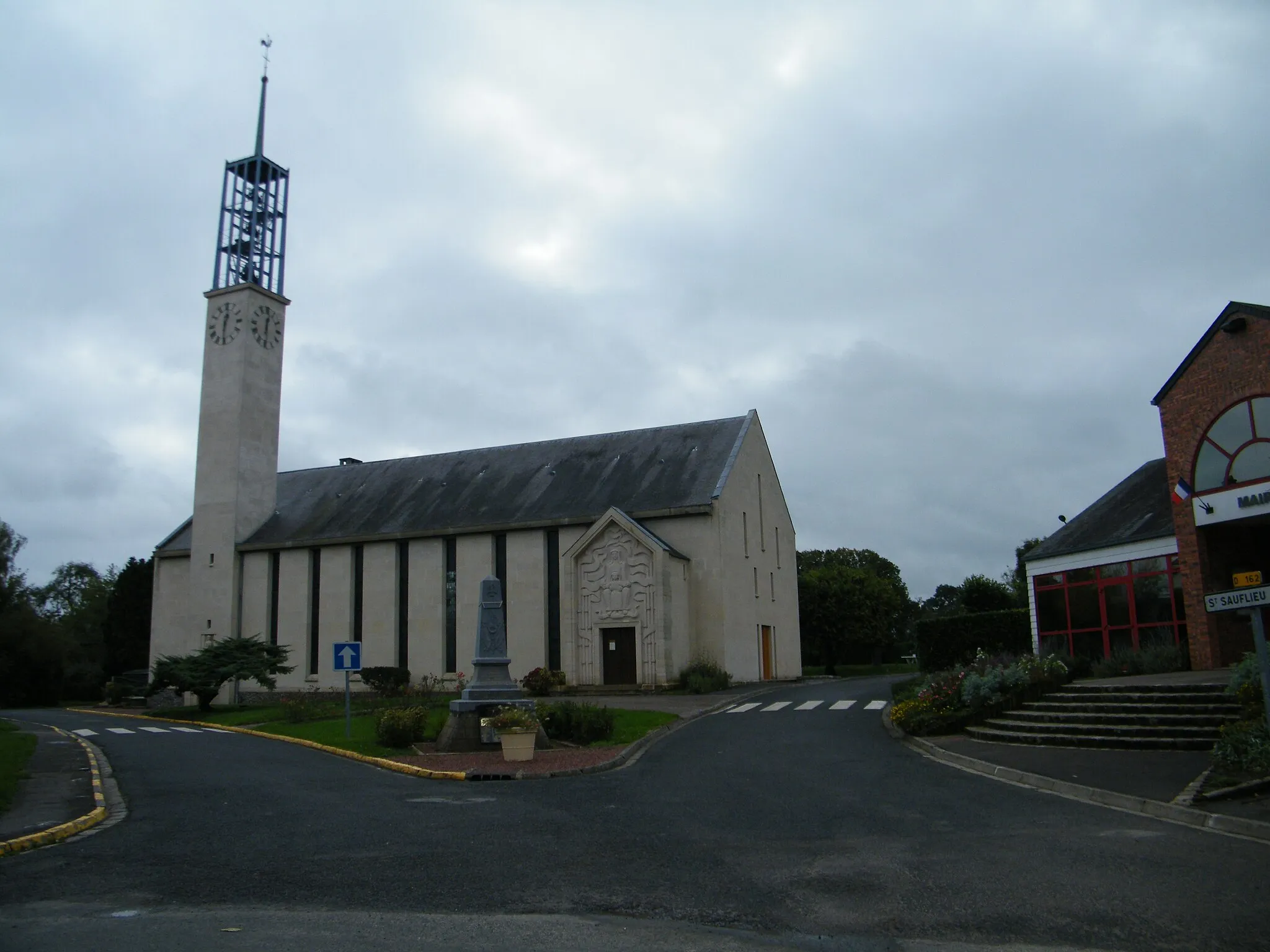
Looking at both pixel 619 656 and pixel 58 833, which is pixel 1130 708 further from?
pixel 619 656

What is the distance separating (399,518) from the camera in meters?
39.8

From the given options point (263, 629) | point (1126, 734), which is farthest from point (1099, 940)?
point (263, 629)

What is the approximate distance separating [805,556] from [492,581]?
188 ft

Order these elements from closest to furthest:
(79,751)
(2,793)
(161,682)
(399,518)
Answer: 1. (2,793)
2. (79,751)
3. (161,682)
4. (399,518)

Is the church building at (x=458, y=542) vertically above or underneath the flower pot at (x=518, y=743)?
above

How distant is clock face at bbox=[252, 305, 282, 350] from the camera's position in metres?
41.2

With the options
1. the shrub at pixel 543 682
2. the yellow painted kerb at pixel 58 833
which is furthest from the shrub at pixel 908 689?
the yellow painted kerb at pixel 58 833

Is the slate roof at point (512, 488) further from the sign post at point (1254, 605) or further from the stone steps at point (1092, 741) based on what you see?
the sign post at point (1254, 605)

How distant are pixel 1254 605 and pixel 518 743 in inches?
415

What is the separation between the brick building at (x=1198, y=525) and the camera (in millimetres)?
19328

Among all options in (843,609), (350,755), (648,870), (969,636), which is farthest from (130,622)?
(648,870)

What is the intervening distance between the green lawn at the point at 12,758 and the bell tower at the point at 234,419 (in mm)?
16171

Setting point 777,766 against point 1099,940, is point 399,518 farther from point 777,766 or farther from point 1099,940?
point 1099,940

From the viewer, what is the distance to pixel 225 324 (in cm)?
4134
